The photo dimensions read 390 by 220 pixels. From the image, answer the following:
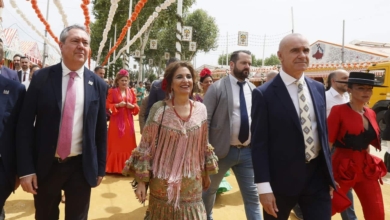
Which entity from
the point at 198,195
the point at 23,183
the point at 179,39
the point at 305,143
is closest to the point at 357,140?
the point at 305,143

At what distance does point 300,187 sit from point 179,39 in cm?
606

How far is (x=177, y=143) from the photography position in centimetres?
247

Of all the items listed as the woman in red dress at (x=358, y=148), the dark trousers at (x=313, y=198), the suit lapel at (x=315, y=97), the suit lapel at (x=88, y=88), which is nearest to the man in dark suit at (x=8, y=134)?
the suit lapel at (x=88, y=88)

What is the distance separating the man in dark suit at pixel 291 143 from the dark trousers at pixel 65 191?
1.30m

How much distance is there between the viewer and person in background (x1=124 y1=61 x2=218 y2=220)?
242 centimetres

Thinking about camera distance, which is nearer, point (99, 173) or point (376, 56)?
point (99, 173)

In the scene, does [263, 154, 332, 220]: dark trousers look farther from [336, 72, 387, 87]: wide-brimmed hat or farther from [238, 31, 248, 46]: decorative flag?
[238, 31, 248, 46]: decorative flag

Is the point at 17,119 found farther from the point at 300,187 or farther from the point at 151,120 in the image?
the point at 300,187

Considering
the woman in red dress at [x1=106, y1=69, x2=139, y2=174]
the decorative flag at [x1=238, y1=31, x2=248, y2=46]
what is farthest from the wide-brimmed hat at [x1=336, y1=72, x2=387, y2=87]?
the decorative flag at [x1=238, y1=31, x2=248, y2=46]

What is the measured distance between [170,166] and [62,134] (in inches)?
32.8

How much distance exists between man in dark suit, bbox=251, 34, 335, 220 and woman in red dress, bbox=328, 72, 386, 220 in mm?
688

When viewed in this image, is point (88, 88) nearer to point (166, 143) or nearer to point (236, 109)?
point (166, 143)

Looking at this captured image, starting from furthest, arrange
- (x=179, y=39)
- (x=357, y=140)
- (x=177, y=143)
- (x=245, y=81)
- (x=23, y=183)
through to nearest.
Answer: (x=179, y=39)
(x=245, y=81)
(x=357, y=140)
(x=177, y=143)
(x=23, y=183)

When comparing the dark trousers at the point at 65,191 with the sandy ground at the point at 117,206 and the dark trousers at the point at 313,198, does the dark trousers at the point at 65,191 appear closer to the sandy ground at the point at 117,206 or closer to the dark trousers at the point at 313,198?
the dark trousers at the point at 313,198
